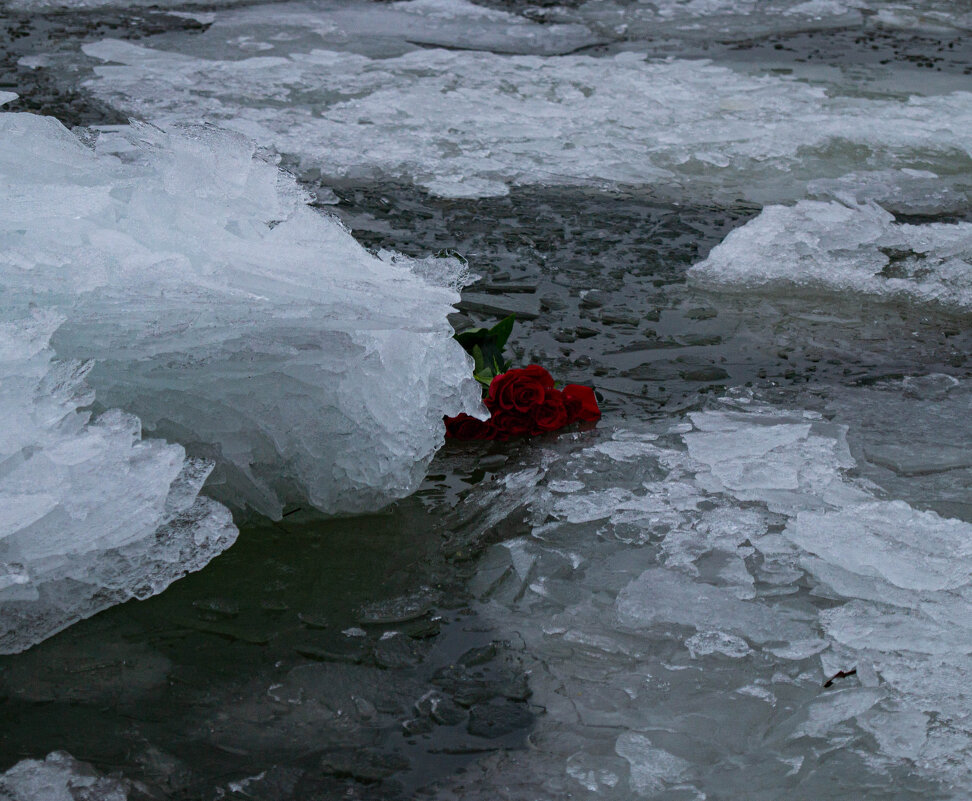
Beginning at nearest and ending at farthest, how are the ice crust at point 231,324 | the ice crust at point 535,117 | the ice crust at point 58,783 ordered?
the ice crust at point 58,783
the ice crust at point 231,324
the ice crust at point 535,117

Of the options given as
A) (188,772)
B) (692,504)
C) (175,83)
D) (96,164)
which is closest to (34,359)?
(96,164)

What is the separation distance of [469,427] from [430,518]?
286 mm

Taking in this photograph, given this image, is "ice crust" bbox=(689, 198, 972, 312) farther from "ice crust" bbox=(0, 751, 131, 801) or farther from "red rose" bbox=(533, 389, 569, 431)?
"ice crust" bbox=(0, 751, 131, 801)

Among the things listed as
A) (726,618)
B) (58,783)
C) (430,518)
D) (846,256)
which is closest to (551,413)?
(430,518)

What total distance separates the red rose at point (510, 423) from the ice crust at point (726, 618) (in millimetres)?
79

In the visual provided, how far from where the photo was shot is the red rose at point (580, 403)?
2.31 m

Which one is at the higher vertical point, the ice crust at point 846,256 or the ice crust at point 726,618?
the ice crust at point 846,256

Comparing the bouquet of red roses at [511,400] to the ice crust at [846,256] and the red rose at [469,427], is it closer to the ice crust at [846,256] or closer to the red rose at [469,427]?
the red rose at [469,427]

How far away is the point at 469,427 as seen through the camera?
7.39 feet

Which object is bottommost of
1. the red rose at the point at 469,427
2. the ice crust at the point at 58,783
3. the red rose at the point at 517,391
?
the ice crust at the point at 58,783

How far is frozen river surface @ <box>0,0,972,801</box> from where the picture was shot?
1535 mm

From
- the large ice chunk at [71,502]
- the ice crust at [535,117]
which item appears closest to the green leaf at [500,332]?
the large ice chunk at [71,502]

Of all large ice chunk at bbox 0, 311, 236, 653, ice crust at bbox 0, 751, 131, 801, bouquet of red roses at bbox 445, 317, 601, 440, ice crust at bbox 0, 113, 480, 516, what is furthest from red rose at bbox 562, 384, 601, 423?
ice crust at bbox 0, 751, 131, 801

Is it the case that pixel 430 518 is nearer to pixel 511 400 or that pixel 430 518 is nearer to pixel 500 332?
pixel 511 400
